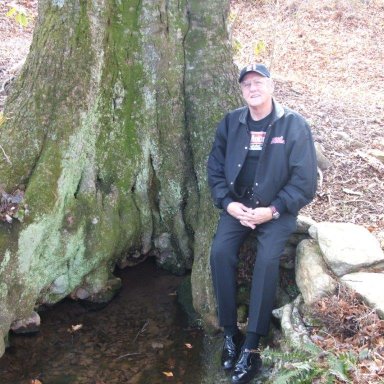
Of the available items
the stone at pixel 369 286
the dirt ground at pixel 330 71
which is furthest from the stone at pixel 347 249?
the dirt ground at pixel 330 71

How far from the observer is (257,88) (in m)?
4.61

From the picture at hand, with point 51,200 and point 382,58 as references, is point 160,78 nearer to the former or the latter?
point 51,200

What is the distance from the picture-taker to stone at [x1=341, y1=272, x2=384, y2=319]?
13.5 feet

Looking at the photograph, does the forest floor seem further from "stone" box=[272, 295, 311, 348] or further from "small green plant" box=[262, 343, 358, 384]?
"stone" box=[272, 295, 311, 348]

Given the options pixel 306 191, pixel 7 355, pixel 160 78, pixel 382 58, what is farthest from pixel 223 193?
pixel 382 58

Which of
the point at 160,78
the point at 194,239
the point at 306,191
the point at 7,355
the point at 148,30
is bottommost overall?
the point at 7,355

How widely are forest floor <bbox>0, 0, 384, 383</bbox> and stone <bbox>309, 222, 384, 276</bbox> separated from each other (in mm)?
473

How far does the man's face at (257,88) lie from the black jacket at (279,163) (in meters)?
0.21

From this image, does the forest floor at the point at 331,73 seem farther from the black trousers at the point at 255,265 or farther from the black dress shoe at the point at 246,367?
the black dress shoe at the point at 246,367

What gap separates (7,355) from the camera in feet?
16.1

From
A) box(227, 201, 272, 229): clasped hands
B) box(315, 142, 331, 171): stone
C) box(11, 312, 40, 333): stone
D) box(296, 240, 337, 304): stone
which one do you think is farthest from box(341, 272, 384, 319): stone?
box(11, 312, 40, 333): stone

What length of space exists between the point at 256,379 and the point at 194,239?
5.59 ft

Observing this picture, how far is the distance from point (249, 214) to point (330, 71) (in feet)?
35.8

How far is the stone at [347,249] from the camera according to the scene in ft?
15.0
